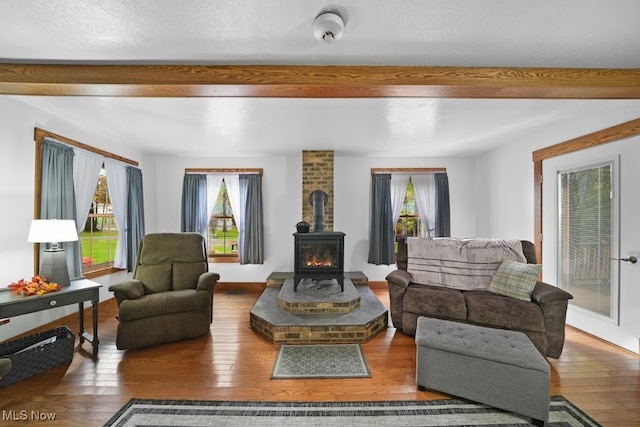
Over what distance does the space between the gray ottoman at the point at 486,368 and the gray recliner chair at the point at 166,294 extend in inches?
89.2

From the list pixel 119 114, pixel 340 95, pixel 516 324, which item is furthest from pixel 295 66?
pixel 516 324

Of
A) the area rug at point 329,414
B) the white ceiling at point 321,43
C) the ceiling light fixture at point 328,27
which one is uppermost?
the white ceiling at point 321,43

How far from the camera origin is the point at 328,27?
165cm

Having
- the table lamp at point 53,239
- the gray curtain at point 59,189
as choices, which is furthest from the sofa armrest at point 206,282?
the gray curtain at point 59,189

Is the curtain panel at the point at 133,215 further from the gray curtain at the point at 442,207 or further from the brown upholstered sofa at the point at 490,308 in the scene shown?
the gray curtain at the point at 442,207

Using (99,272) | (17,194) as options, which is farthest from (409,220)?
(17,194)

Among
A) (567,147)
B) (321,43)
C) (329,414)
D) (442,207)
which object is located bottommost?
(329,414)

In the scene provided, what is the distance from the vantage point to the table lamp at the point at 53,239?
8.76 feet

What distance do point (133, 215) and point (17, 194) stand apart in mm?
1716

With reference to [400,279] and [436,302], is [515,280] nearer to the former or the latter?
[436,302]

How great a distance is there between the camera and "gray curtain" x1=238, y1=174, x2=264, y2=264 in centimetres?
522

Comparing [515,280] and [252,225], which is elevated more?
[252,225]

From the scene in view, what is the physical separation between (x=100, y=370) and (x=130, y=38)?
8.67 ft

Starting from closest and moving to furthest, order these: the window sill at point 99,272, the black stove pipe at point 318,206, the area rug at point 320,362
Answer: the area rug at point 320,362
the window sill at point 99,272
the black stove pipe at point 318,206
